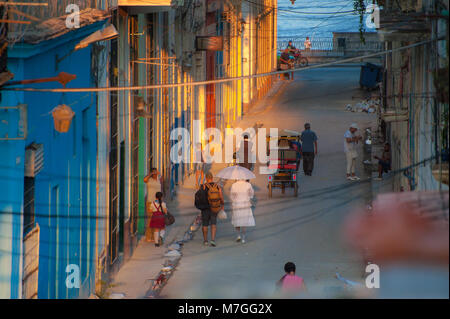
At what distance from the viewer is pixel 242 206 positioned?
18.4 meters

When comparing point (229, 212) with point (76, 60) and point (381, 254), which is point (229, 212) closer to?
point (76, 60)

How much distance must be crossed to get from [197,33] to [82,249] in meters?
Answer: 14.3

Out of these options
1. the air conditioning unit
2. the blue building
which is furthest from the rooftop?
the air conditioning unit

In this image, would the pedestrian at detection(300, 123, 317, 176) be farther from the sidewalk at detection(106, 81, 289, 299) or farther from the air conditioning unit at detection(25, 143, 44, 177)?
the air conditioning unit at detection(25, 143, 44, 177)

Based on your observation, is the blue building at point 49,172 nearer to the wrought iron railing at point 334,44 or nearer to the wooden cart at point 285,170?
the wooden cart at point 285,170

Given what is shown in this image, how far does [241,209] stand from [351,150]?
18.4ft

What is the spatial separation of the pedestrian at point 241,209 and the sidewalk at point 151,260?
1.25m

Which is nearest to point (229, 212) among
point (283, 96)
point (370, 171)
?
point (370, 171)

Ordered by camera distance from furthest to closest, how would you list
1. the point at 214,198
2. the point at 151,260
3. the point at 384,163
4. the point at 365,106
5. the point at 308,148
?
1. the point at 365,106
2. the point at 308,148
3. the point at 384,163
4. the point at 214,198
5. the point at 151,260

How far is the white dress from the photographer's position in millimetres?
18188

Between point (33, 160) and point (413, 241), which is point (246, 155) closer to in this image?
point (33, 160)

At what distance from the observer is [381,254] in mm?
9492

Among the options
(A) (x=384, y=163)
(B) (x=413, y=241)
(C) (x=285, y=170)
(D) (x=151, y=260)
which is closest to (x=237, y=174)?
(C) (x=285, y=170)

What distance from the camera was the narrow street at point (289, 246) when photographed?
1509cm
